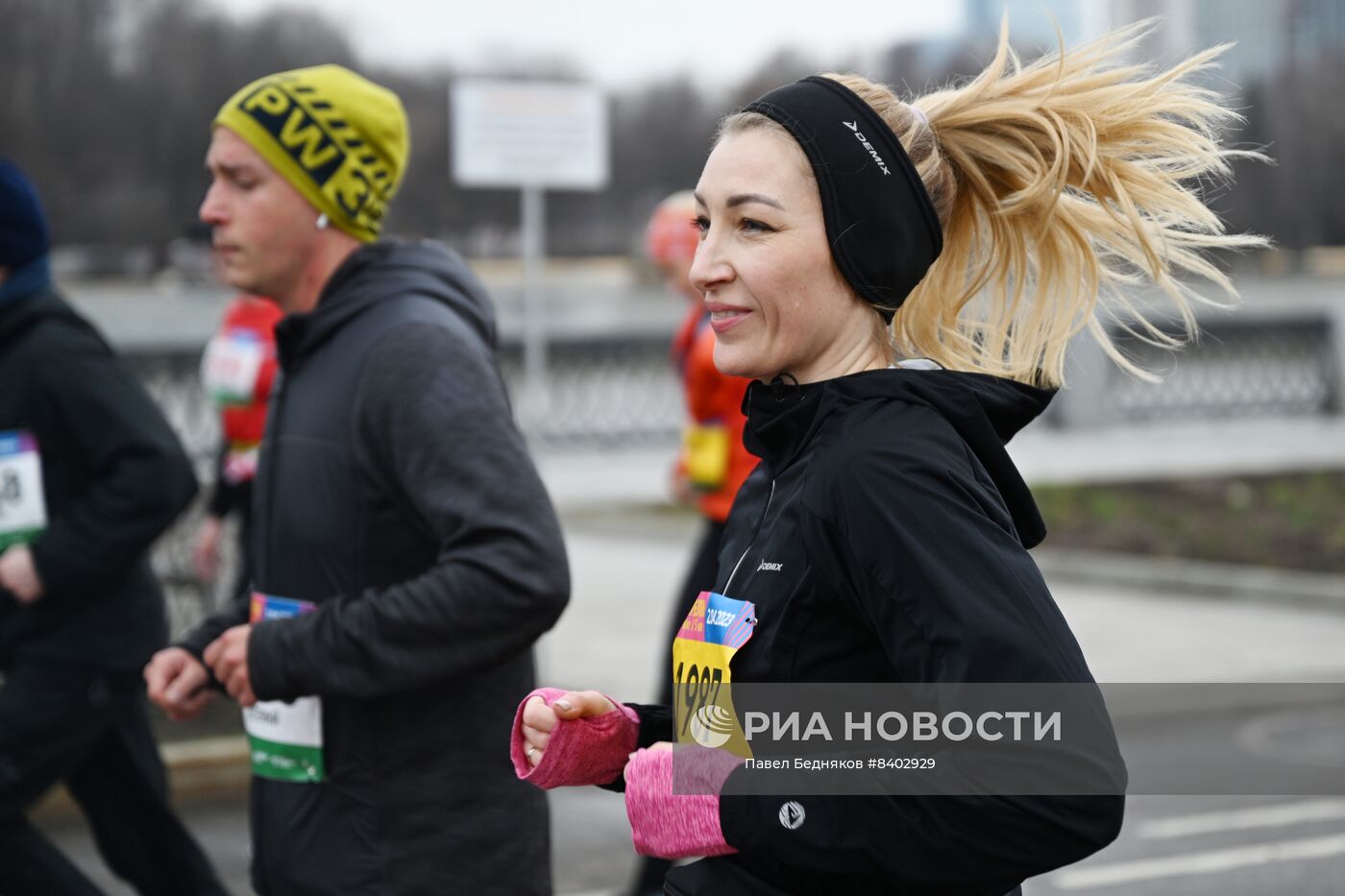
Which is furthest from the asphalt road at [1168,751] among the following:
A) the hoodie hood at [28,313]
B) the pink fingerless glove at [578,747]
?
the pink fingerless glove at [578,747]

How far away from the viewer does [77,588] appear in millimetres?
3764

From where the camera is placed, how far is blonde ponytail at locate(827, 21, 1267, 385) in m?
2.13

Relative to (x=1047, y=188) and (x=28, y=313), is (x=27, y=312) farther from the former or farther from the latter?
(x=1047, y=188)

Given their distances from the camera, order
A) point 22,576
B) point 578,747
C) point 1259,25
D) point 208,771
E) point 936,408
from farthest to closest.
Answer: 1. point 1259,25
2. point 208,771
3. point 22,576
4. point 578,747
5. point 936,408

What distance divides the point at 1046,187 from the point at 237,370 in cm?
503

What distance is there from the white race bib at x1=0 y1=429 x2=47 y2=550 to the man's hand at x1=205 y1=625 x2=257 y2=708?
50.2 inches

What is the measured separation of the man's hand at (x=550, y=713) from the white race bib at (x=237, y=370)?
4775 mm

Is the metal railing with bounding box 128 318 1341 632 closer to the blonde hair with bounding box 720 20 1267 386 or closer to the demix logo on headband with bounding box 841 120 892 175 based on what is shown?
the blonde hair with bounding box 720 20 1267 386

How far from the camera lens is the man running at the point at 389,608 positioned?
269 centimetres

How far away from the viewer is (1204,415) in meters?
22.4

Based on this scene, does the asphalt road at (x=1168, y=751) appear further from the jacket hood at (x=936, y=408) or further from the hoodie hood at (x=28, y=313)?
the jacket hood at (x=936, y=408)

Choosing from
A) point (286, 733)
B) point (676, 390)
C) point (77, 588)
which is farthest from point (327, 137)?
point (676, 390)

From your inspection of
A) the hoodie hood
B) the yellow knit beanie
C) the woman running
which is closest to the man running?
the yellow knit beanie

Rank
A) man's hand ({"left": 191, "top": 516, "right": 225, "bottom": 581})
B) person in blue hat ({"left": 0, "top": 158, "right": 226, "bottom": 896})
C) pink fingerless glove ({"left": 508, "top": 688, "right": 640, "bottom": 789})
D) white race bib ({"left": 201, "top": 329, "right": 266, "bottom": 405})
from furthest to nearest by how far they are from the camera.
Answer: man's hand ({"left": 191, "top": 516, "right": 225, "bottom": 581}) < white race bib ({"left": 201, "top": 329, "right": 266, "bottom": 405}) < person in blue hat ({"left": 0, "top": 158, "right": 226, "bottom": 896}) < pink fingerless glove ({"left": 508, "top": 688, "right": 640, "bottom": 789})
